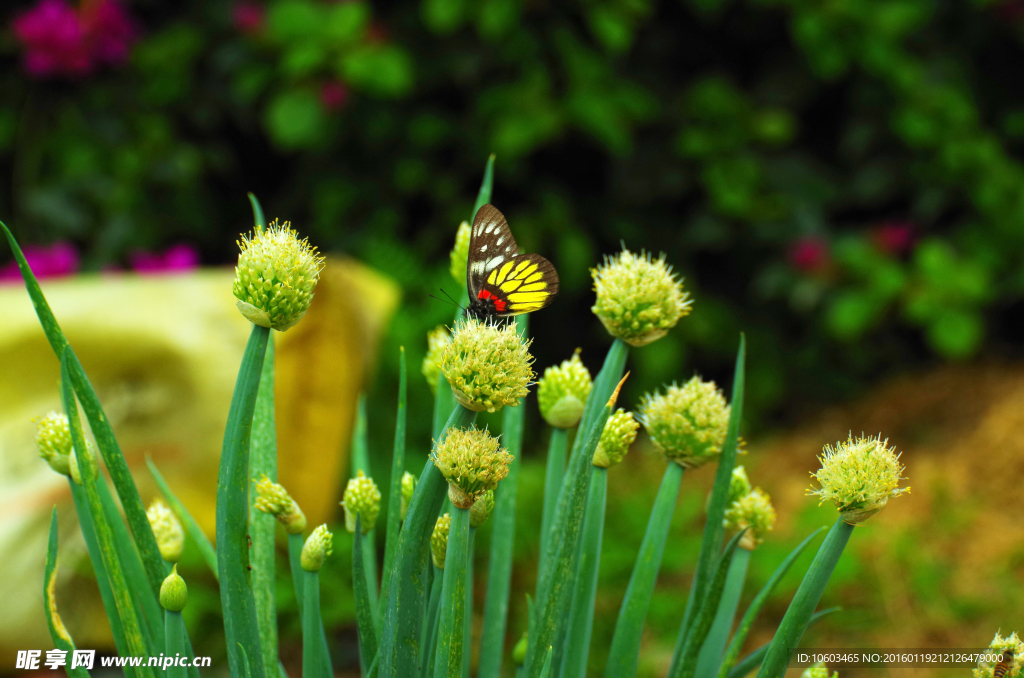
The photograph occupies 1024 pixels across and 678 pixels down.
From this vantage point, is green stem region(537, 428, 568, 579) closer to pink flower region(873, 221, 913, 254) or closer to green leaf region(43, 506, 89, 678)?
green leaf region(43, 506, 89, 678)

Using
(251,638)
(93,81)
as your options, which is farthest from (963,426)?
(93,81)

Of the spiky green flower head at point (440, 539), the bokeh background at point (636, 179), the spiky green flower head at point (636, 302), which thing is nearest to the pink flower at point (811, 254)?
the bokeh background at point (636, 179)

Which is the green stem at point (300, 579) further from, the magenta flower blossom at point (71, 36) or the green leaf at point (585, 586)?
the magenta flower blossom at point (71, 36)

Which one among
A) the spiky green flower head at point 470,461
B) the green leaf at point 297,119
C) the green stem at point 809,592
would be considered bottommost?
the green stem at point 809,592

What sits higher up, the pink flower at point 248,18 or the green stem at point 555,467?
the pink flower at point 248,18

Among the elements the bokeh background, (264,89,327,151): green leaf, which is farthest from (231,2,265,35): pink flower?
(264,89,327,151): green leaf

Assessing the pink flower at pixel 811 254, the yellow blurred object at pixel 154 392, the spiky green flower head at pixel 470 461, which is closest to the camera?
the spiky green flower head at pixel 470 461

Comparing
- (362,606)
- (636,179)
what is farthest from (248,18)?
(362,606)

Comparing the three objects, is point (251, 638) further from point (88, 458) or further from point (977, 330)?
point (977, 330)
